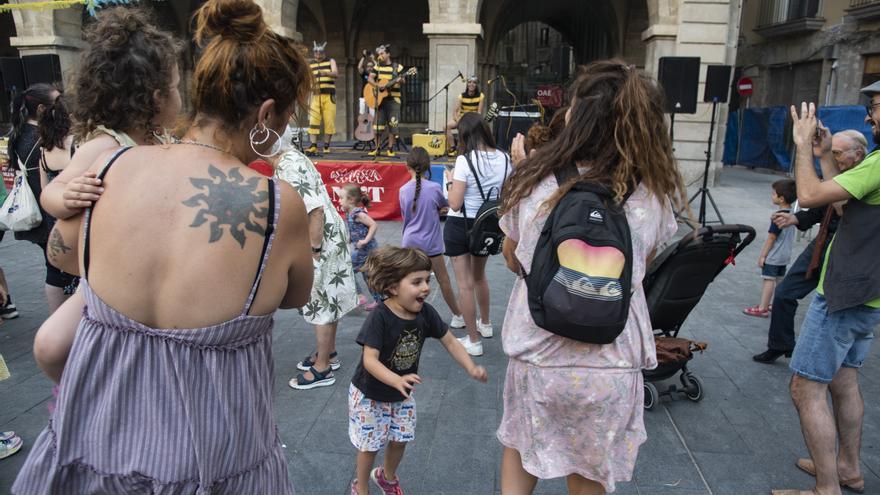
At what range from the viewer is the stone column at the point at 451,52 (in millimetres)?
11747

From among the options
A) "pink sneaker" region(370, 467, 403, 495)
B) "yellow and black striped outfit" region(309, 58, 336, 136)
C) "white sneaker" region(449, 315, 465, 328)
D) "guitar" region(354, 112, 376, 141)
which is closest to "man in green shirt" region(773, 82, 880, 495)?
"pink sneaker" region(370, 467, 403, 495)

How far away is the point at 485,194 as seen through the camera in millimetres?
4277

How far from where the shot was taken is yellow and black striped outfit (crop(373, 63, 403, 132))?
11.2 metres

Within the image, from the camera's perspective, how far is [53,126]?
3.62 metres

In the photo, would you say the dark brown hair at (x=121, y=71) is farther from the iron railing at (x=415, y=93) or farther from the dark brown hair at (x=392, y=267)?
the iron railing at (x=415, y=93)

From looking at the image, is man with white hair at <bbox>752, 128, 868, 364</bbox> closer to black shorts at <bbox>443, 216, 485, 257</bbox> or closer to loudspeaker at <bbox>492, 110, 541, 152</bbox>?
black shorts at <bbox>443, 216, 485, 257</bbox>

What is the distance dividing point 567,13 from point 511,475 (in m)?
24.5

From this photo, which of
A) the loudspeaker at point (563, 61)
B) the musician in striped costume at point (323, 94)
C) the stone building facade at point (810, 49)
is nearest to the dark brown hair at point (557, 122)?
the musician in striped costume at point (323, 94)

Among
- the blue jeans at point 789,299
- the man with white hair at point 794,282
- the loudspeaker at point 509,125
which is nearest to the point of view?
the man with white hair at point 794,282

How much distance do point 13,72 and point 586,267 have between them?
11846 mm

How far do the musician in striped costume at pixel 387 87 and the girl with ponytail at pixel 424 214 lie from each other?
6.49 m

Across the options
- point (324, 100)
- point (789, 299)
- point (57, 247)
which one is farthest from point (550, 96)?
point (57, 247)

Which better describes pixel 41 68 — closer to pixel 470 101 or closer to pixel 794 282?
pixel 470 101

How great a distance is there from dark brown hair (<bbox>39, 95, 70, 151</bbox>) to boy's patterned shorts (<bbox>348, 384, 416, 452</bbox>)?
106 inches
